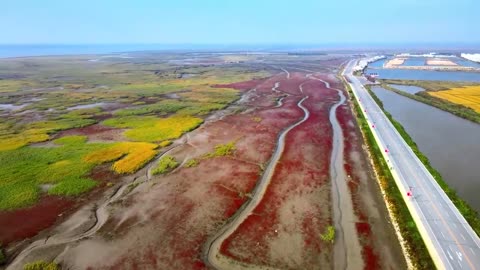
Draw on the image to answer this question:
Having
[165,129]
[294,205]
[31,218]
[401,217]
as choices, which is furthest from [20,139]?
[401,217]

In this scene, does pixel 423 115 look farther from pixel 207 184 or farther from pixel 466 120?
pixel 207 184

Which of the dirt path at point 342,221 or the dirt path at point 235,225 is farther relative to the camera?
the dirt path at point 342,221

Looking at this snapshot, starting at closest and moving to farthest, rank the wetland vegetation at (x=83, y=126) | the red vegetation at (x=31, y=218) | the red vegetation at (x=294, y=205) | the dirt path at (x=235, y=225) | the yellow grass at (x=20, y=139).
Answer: the dirt path at (x=235, y=225) → the red vegetation at (x=294, y=205) → the red vegetation at (x=31, y=218) → the wetland vegetation at (x=83, y=126) → the yellow grass at (x=20, y=139)

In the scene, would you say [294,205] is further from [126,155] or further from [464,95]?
[464,95]

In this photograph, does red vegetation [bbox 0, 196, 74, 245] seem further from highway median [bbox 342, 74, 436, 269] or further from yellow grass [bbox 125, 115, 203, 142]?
highway median [bbox 342, 74, 436, 269]

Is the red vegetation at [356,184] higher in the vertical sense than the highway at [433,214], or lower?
lower

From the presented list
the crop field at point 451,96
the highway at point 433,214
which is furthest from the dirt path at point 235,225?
the crop field at point 451,96

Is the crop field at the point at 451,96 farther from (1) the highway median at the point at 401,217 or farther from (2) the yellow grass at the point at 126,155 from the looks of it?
(2) the yellow grass at the point at 126,155

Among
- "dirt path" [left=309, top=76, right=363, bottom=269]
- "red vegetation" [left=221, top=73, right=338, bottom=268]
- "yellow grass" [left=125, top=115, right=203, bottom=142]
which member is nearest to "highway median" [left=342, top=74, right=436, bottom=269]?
"dirt path" [left=309, top=76, right=363, bottom=269]
